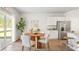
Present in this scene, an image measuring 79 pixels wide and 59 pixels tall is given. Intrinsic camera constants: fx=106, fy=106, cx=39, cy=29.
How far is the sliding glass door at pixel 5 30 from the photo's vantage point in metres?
1.60

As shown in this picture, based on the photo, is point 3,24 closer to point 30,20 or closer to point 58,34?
point 30,20

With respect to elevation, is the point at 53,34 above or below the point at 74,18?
below

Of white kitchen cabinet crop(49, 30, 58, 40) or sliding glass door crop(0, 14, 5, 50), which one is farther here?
white kitchen cabinet crop(49, 30, 58, 40)

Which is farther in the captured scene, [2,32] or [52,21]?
[52,21]

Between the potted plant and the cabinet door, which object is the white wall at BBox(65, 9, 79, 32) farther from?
the potted plant

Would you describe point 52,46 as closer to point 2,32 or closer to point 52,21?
point 52,21

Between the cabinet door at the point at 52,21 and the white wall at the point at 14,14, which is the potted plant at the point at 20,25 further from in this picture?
the cabinet door at the point at 52,21

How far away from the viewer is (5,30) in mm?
1650

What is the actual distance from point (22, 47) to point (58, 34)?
629mm

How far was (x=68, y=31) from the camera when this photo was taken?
171 cm

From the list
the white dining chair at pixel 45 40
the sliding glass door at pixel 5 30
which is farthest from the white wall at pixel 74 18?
the sliding glass door at pixel 5 30

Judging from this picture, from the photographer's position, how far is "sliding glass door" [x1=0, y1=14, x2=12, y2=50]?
1.60m

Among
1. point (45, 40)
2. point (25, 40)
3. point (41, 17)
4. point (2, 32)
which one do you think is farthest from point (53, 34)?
point (2, 32)

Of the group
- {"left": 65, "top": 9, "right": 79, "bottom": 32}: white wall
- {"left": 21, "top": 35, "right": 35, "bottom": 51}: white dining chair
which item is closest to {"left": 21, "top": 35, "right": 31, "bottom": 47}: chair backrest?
{"left": 21, "top": 35, "right": 35, "bottom": 51}: white dining chair
